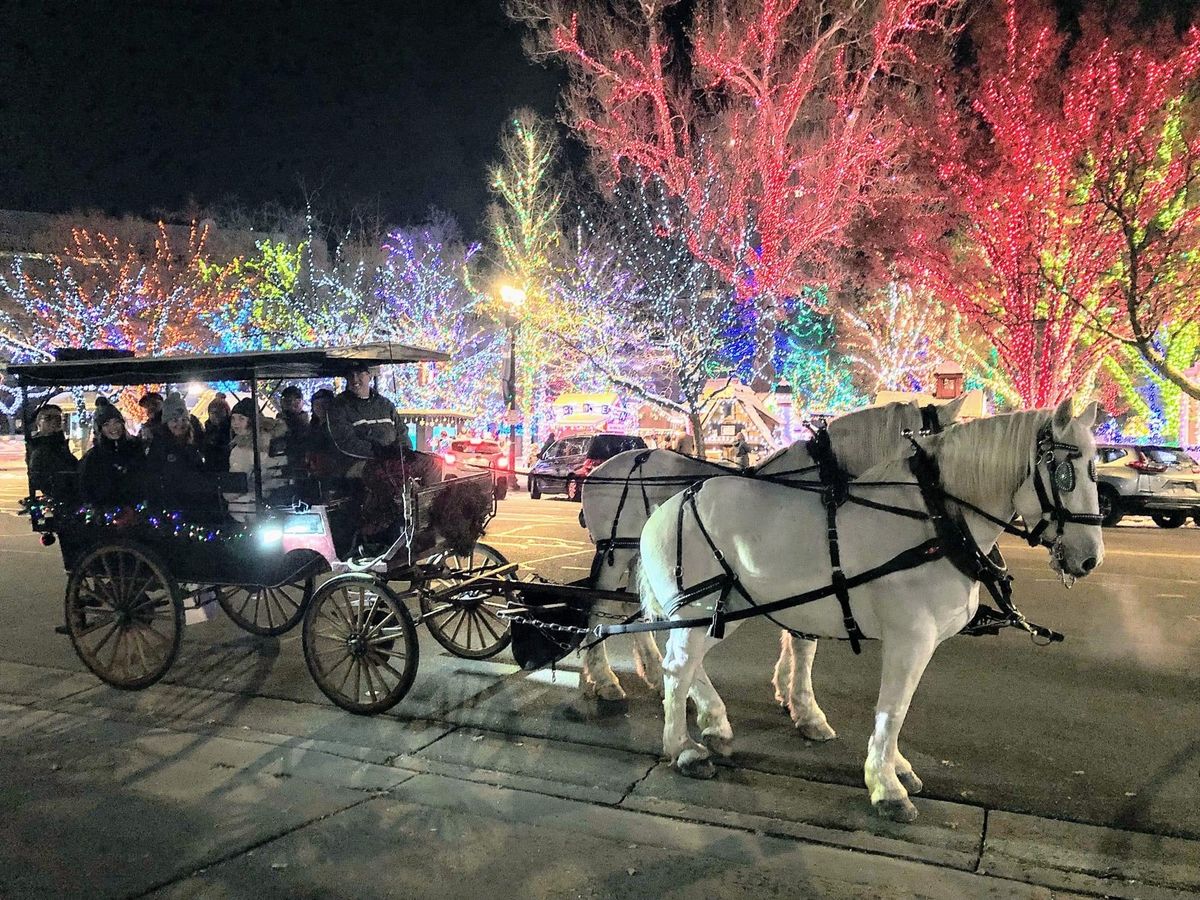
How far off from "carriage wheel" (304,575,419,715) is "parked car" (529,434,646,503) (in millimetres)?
14121

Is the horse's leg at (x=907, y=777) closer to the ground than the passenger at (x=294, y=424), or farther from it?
closer to the ground

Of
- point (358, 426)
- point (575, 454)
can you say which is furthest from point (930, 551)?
point (575, 454)

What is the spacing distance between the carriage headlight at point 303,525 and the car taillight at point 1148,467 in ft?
54.0

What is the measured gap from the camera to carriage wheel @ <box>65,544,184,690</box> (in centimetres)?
618

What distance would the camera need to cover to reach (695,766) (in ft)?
14.9

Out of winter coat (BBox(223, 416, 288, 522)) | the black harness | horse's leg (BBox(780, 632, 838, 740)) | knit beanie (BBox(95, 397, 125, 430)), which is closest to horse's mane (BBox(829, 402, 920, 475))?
the black harness

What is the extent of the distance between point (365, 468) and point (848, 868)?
427 cm

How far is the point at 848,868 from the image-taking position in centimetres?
359

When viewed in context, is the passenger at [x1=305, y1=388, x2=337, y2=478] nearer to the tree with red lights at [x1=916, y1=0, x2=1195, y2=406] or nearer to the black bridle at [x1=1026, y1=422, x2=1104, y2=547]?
the black bridle at [x1=1026, y1=422, x2=1104, y2=547]

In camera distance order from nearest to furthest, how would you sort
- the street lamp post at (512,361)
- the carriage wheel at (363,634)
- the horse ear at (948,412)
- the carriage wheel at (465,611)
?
1. the horse ear at (948,412)
2. the carriage wheel at (363,634)
3. the carriage wheel at (465,611)
4. the street lamp post at (512,361)

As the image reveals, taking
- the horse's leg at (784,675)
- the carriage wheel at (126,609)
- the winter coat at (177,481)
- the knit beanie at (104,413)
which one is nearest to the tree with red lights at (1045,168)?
the horse's leg at (784,675)

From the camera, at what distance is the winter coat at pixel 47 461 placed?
6.90m

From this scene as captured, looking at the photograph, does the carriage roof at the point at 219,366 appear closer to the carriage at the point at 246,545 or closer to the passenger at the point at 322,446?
the carriage at the point at 246,545

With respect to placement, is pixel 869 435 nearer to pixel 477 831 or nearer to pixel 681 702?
pixel 681 702
